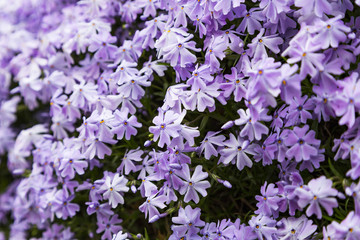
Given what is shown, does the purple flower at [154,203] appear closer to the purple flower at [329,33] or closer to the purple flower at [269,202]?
the purple flower at [269,202]

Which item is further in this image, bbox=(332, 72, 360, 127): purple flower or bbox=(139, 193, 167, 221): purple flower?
bbox=(139, 193, 167, 221): purple flower

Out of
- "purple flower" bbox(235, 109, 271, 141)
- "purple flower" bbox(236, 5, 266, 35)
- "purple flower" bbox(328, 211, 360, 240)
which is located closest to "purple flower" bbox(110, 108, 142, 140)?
"purple flower" bbox(235, 109, 271, 141)

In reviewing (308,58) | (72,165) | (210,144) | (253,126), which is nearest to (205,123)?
(210,144)

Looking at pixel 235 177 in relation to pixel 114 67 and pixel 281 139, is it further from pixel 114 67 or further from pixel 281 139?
pixel 114 67

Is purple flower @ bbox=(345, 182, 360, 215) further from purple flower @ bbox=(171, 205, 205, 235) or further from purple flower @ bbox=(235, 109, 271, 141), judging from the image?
purple flower @ bbox=(171, 205, 205, 235)

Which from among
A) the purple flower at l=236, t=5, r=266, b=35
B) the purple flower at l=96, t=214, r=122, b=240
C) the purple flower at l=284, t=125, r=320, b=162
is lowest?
the purple flower at l=96, t=214, r=122, b=240

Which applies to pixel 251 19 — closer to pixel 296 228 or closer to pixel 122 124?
pixel 122 124

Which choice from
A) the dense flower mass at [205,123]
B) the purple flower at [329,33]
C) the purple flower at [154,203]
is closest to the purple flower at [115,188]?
the dense flower mass at [205,123]
